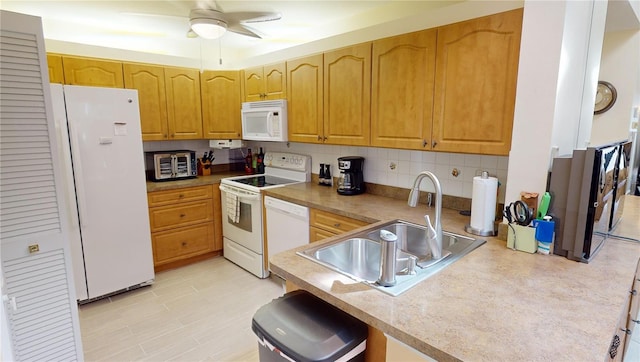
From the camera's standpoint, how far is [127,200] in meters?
2.83

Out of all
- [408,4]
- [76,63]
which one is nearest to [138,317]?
[76,63]

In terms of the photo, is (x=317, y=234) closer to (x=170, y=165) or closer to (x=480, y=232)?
(x=480, y=232)

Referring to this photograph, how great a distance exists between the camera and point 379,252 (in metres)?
1.74

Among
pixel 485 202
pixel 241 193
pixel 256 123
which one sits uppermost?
pixel 256 123

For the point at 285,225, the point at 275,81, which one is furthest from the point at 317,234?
the point at 275,81

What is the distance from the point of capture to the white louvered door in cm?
148

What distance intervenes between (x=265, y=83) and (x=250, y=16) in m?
1.01

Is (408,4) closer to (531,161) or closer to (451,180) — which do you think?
(451,180)

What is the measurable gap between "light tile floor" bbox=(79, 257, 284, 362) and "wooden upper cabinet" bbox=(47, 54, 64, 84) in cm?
198

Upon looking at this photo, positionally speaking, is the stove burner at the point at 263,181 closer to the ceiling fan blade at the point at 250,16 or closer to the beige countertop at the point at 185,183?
the beige countertop at the point at 185,183

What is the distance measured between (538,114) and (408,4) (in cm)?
158

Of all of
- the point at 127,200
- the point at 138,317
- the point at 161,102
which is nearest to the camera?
the point at 138,317

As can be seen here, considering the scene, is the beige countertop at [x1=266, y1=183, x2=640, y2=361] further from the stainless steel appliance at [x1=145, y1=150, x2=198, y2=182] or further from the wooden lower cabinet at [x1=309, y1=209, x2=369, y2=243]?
the stainless steel appliance at [x1=145, y1=150, x2=198, y2=182]

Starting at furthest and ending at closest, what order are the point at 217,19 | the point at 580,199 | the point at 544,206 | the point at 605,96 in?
the point at 605,96, the point at 217,19, the point at 544,206, the point at 580,199
